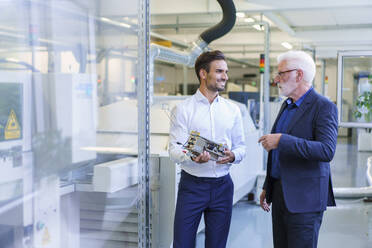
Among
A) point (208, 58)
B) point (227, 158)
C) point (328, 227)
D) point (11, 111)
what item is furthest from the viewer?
point (328, 227)

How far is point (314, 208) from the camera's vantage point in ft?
6.32

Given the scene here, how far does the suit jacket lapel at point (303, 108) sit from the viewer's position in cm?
194

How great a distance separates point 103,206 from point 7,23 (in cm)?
120

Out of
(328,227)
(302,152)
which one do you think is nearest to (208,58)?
(302,152)

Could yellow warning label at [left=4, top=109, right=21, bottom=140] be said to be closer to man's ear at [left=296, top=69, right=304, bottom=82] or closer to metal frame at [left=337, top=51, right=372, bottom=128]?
man's ear at [left=296, top=69, right=304, bottom=82]

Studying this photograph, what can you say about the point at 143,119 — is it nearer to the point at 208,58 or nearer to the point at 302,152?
the point at 208,58

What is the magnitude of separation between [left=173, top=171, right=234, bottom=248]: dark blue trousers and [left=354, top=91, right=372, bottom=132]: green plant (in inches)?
182

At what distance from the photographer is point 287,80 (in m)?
1.99

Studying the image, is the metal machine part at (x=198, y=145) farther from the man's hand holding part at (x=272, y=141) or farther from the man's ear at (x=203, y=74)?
the man's ear at (x=203, y=74)

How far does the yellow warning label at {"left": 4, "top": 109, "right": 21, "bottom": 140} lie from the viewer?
176 cm

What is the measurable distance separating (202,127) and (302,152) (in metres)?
0.58

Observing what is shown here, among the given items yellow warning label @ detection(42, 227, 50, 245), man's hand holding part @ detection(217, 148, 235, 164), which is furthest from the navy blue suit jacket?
A: yellow warning label @ detection(42, 227, 50, 245)

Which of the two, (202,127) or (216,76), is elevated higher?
(216,76)

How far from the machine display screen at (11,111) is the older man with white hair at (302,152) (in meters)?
1.08
